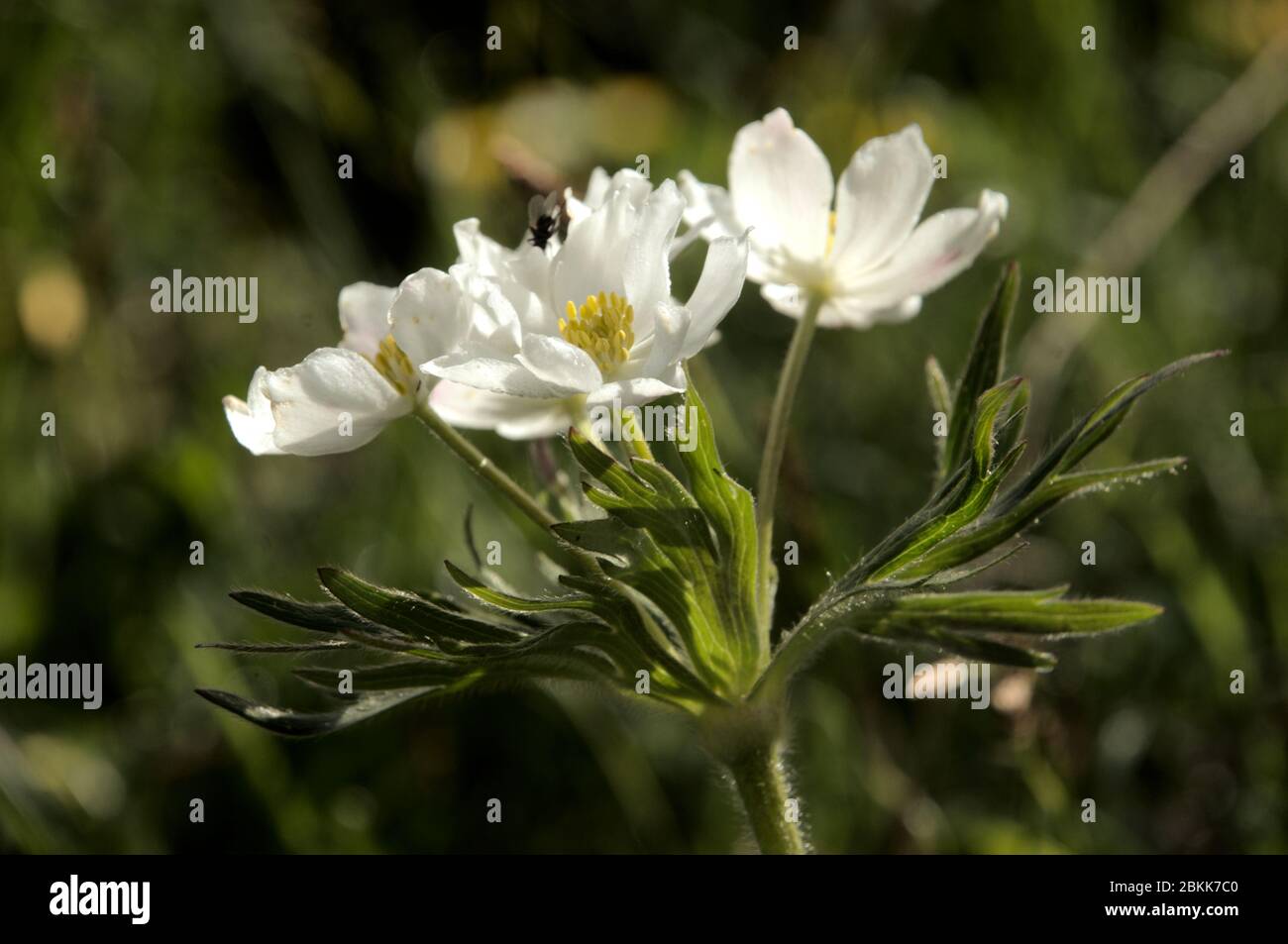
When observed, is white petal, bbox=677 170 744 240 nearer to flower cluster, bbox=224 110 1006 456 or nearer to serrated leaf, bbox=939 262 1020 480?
flower cluster, bbox=224 110 1006 456

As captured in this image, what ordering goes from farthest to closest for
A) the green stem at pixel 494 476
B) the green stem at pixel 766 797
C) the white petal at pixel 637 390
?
the green stem at pixel 766 797, the green stem at pixel 494 476, the white petal at pixel 637 390

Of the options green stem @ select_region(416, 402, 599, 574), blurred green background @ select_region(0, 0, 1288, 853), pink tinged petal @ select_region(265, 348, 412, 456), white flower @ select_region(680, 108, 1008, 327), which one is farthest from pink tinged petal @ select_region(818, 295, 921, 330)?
pink tinged petal @ select_region(265, 348, 412, 456)

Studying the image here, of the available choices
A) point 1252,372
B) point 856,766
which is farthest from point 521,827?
point 1252,372

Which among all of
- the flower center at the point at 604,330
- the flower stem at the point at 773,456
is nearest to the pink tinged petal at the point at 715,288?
the flower center at the point at 604,330

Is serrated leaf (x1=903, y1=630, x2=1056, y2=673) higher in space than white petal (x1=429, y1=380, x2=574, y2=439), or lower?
lower

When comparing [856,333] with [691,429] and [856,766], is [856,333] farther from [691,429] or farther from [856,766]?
[691,429]

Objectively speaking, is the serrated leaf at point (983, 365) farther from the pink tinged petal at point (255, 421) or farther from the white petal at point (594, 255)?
the pink tinged petal at point (255, 421)
